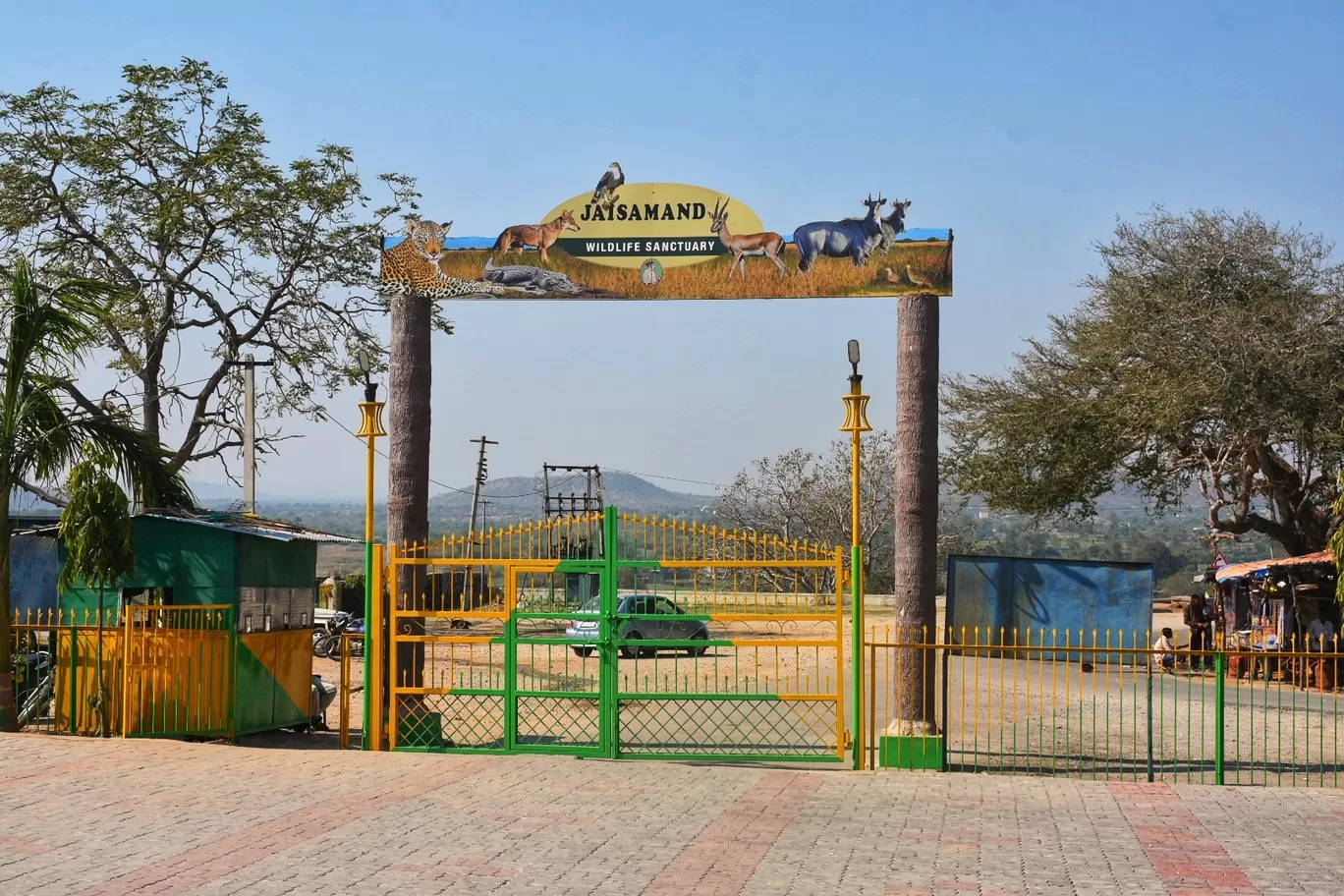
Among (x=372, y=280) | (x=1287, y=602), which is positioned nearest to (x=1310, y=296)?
(x=1287, y=602)

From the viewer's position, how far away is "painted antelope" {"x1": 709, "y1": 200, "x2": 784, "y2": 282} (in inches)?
558

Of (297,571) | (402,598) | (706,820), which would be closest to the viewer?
(706,820)

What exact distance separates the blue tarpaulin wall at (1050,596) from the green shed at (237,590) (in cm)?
1211

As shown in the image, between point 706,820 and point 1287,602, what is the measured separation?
1726 cm

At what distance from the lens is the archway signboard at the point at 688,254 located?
1409 centimetres

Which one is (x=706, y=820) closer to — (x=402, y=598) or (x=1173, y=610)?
(x=402, y=598)

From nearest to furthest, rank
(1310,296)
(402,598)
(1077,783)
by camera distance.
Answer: (1077,783), (402,598), (1310,296)

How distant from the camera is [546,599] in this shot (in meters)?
14.4

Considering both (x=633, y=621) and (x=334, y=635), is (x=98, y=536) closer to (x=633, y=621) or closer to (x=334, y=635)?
(x=633, y=621)

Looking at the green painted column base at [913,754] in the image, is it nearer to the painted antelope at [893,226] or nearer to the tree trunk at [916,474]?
the tree trunk at [916,474]

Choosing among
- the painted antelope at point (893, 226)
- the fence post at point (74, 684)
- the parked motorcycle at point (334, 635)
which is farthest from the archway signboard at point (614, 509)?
the parked motorcycle at point (334, 635)

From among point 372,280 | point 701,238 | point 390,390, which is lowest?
point 390,390

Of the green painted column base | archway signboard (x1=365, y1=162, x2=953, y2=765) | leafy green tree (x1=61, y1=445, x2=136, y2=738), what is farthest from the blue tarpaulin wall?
leafy green tree (x1=61, y1=445, x2=136, y2=738)

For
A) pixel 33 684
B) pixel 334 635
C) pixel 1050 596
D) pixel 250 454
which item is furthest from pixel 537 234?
pixel 334 635
